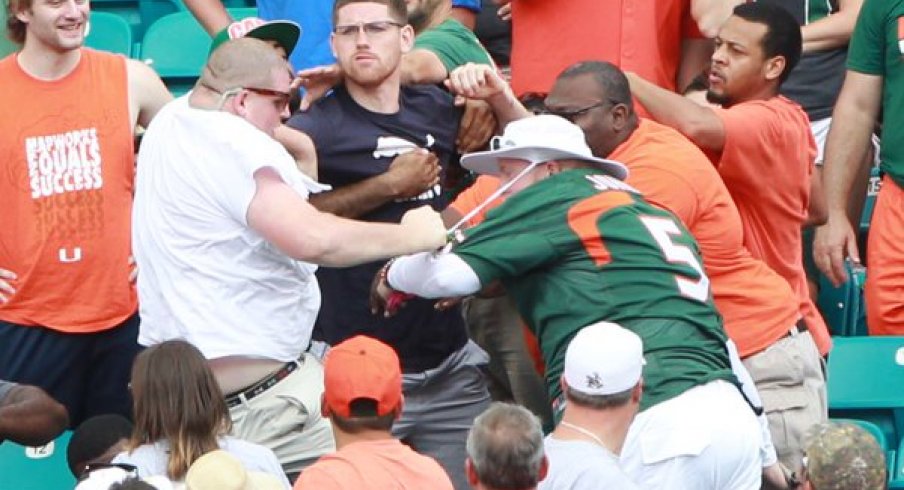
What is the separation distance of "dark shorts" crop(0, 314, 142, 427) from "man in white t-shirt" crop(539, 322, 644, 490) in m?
2.14

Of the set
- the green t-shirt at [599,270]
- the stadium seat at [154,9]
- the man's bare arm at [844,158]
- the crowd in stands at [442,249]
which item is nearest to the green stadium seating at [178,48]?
the stadium seat at [154,9]

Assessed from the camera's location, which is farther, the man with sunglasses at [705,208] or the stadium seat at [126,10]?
the stadium seat at [126,10]

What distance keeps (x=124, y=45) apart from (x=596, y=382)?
194 inches

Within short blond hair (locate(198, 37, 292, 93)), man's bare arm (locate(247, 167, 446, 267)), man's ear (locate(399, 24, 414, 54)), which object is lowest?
man's bare arm (locate(247, 167, 446, 267))

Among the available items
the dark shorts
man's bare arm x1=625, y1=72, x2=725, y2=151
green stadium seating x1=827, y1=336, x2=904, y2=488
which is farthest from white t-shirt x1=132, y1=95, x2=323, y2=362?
green stadium seating x1=827, y1=336, x2=904, y2=488

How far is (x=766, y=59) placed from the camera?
289 inches

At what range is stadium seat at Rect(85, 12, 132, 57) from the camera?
9.75 meters

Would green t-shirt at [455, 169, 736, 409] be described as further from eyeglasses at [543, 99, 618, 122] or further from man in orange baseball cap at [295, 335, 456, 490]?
man in orange baseball cap at [295, 335, 456, 490]

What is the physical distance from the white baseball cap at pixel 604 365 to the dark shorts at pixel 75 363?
219 cm

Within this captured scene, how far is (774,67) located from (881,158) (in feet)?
3.51

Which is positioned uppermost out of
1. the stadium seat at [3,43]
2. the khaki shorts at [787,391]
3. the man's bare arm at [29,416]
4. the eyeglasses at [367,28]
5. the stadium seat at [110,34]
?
the eyeglasses at [367,28]

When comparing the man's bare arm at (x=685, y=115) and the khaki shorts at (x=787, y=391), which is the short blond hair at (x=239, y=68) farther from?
the khaki shorts at (x=787, y=391)

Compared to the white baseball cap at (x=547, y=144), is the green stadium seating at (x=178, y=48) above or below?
below

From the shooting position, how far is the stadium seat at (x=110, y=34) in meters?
9.75
